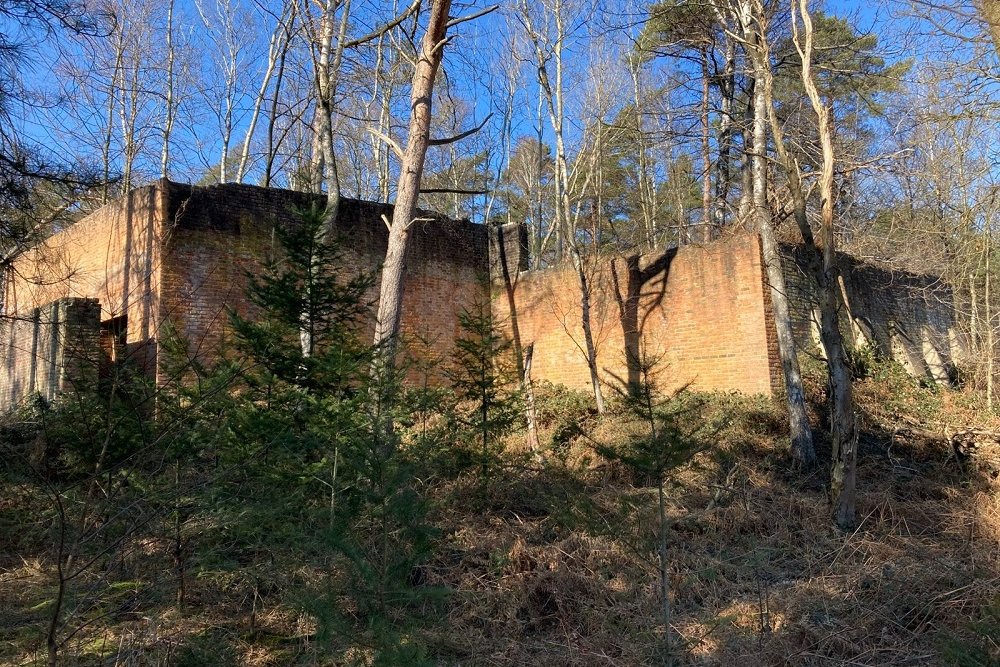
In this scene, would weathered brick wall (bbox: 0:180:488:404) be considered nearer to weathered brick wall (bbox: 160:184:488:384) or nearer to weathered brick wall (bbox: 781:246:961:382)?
weathered brick wall (bbox: 160:184:488:384)

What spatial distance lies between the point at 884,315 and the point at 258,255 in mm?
12832

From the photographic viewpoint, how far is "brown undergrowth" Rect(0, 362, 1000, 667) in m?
5.27

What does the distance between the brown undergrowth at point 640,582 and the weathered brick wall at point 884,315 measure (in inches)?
141

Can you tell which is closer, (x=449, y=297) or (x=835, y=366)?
(x=835, y=366)

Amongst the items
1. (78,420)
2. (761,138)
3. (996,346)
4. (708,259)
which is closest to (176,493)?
(78,420)

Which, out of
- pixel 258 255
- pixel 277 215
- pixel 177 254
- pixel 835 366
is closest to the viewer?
pixel 835 366

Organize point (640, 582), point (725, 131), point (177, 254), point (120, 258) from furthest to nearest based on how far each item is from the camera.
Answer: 1. point (120, 258)
2. point (177, 254)
3. point (725, 131)
4. point (640, 582)

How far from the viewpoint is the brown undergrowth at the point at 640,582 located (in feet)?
17.3

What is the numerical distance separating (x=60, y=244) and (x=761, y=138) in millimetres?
14210

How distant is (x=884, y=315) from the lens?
1542 centimetres

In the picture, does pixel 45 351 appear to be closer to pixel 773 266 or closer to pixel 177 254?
pixel 177 254

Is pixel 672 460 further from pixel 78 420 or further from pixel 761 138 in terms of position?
pixel 761 138

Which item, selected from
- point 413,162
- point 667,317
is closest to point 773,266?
point 667,317

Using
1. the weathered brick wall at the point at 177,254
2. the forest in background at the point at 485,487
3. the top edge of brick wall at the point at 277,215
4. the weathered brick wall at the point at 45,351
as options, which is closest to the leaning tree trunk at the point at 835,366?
the forest in background at the point at 485,487
